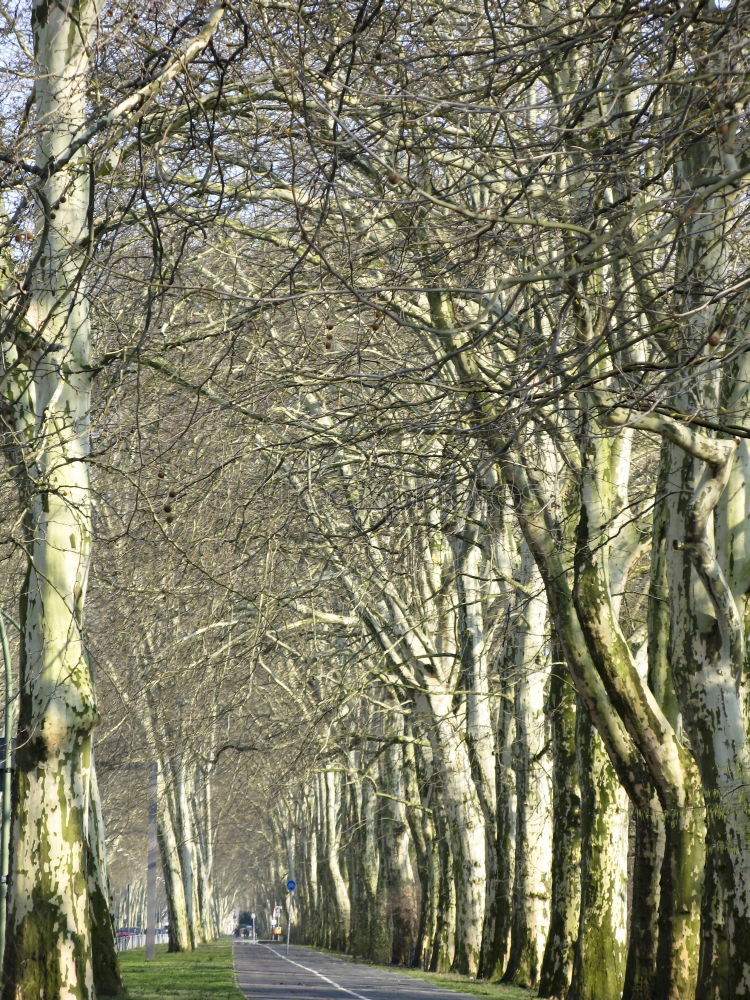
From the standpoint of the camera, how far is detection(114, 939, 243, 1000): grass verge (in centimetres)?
1965

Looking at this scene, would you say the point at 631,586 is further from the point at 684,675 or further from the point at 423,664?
the point at 684,675

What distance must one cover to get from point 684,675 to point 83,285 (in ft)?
20.5

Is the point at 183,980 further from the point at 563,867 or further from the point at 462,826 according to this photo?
the point at 563,867

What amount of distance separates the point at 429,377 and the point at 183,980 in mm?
19194

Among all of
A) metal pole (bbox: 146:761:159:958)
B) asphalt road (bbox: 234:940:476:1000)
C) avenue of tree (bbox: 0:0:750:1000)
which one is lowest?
asphalt road (bbox: 234:940:476:1000)

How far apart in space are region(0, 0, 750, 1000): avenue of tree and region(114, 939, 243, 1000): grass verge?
2.95 m

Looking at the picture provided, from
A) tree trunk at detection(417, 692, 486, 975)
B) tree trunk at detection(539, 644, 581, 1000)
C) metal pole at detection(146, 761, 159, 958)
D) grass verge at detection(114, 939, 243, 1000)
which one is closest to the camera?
tree trunk at detection(539, 644, 581, 1000)

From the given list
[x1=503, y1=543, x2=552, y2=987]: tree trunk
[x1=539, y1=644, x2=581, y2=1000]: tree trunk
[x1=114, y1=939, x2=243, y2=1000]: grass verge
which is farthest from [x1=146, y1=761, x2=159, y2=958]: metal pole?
[x1=539, y1=644, x2=581, y2=1000]: tree trunk

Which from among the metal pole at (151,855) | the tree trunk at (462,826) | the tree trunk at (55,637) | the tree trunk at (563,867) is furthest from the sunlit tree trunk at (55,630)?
the metal pole at (151,855)

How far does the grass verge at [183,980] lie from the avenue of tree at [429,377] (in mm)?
2946

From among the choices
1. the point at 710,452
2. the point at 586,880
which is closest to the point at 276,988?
the point at 586,880

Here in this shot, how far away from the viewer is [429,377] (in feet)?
32.3

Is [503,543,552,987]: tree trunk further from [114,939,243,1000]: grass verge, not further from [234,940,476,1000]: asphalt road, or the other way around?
[114,939,243,1000]: grass verge

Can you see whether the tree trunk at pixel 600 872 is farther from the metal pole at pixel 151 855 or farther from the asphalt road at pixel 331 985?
the metal pole at pixel 151 855
